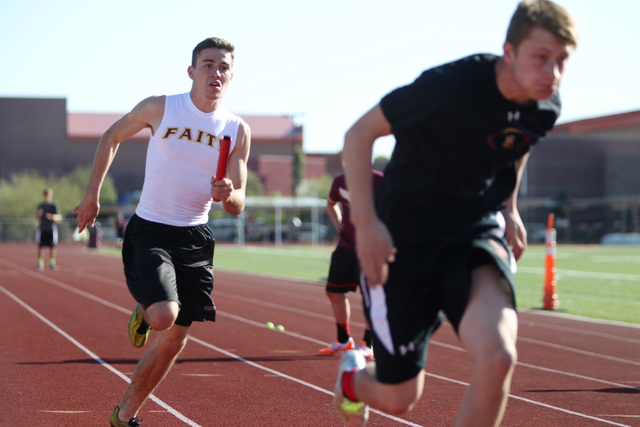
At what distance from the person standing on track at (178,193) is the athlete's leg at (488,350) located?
168 centimetres

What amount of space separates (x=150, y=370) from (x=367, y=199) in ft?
6.17

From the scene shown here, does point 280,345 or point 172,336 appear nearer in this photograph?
point 172,336

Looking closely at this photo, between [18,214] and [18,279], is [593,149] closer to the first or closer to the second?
[18,214]

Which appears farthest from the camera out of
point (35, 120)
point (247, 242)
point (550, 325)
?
point (35, 120)

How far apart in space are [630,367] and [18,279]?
12832mm

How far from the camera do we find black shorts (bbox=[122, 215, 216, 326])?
12.5ft

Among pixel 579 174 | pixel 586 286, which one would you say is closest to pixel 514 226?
pixel 586 286

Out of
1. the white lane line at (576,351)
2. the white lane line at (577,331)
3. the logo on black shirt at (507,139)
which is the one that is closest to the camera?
the logo on black shirt at (507,139)

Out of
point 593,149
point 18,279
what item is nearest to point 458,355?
point 18,279

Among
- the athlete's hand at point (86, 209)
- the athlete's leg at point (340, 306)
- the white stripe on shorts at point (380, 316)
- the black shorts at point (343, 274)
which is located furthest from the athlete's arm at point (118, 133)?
the athlete's leg at point (340, 306)

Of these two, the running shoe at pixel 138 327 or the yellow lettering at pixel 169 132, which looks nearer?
the yellow lettering at pixel 169 132

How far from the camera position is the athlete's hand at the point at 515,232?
3.10m

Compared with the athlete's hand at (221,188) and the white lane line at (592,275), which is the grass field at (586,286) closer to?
the white lane line at (592,275)

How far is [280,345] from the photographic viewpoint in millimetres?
7566
